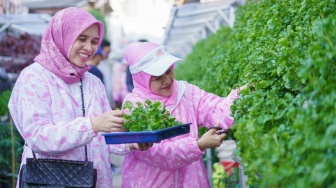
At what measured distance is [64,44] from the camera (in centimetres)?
387

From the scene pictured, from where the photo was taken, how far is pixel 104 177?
3.85 m

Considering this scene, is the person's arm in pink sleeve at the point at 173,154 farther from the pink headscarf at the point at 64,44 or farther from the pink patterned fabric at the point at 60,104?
the pink headscarf at the point at 64,44

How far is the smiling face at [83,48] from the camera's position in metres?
3.84

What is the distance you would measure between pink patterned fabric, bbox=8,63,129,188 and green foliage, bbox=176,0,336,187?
→ 37.2 inches

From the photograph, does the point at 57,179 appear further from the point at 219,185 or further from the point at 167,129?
the point at 219,185

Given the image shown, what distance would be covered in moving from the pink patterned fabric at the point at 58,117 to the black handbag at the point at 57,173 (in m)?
0.07

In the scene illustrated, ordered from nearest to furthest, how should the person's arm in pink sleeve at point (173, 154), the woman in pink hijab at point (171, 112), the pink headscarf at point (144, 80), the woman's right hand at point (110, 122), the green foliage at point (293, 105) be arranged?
the green foliage at point (293, 105) → the woman's right hand at point (110, 122) → the person's arm in pink sleeve at point (173, 154) → the woman in pink hijab at point (171, 112) → the pink headscarf at point (144, 80)

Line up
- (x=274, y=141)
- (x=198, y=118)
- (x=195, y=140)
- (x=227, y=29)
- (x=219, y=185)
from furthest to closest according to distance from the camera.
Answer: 1. (x=227, y=29)
2. (x=219, y=185)
3. (x=198, y=118)
4. (x=195, y=140)
5. (x=274, y=141)

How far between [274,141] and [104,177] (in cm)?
189

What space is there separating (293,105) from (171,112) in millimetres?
1621

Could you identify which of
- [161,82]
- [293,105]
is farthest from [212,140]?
[293,105]

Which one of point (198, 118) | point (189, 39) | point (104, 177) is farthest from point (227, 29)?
point (189, 39)

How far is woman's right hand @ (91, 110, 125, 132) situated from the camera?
3453mm

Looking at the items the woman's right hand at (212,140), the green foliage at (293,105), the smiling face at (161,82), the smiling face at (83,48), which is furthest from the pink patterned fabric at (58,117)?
the green foliage at (293,105)
